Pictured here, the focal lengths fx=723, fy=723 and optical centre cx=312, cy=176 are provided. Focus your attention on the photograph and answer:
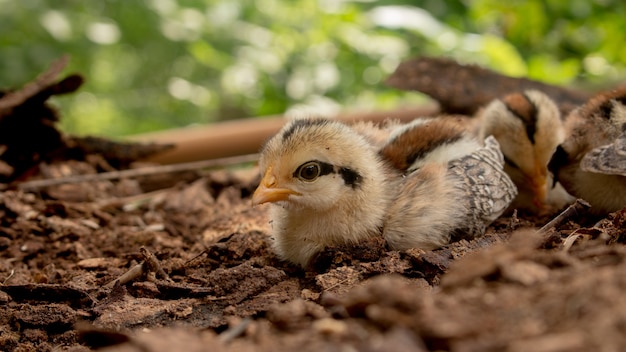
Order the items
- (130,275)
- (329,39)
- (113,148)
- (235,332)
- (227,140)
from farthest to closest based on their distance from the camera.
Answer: (329,39) → (227,140) → (113,148) → (130,275) → (235,332)

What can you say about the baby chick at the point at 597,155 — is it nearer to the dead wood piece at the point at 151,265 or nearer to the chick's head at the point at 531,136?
the chick's head at the point at 531,136

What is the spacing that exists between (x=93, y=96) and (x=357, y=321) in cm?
651

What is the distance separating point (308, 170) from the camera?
2.04m

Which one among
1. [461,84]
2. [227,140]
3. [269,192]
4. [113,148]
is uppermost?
[461,84]

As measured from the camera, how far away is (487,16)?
5.64 m

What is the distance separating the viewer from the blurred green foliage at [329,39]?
525 cm

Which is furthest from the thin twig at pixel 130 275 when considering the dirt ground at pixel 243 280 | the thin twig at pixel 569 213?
the thin twig at pixel 569 213

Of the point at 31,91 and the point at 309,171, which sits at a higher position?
the point at 31,91

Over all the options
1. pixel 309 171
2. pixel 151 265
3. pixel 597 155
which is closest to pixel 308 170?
pixel 309 171

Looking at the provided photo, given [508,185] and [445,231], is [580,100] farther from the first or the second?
[445,231]

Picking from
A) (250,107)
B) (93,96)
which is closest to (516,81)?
(250,107)

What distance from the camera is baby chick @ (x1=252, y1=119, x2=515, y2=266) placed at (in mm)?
2029

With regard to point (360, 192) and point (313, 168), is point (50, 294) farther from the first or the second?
point (360, 192)

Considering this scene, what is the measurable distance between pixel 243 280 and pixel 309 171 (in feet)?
1.27
